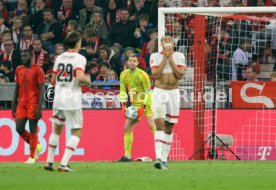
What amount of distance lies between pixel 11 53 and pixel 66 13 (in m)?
2.15

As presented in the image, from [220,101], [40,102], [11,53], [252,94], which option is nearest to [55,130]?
[40,102]

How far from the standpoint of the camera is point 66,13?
29.5m

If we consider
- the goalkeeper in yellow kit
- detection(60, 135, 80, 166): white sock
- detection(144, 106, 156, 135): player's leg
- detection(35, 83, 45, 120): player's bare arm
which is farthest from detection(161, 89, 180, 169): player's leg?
detection(144, 106, 156, 135): player's leg

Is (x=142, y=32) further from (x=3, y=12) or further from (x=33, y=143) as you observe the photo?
(x=33, y=143)

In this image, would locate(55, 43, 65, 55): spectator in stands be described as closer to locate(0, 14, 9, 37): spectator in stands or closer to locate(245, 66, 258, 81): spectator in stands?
locate(0, 14, 9, 37): spectator in stands

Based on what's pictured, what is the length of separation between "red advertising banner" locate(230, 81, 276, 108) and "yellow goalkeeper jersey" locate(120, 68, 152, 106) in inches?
92.4

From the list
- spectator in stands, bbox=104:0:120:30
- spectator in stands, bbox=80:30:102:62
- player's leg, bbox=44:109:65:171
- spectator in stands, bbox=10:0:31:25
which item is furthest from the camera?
spectator in stands, bbox=10:0:31:25

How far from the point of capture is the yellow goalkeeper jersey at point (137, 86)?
23000mm

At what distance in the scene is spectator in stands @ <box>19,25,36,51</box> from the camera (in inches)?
1121

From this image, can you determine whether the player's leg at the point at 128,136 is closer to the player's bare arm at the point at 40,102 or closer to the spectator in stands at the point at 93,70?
the player's bare arm at the point at 40,102

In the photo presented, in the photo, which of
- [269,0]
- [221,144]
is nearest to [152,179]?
[221,144]

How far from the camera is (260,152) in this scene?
24578mm

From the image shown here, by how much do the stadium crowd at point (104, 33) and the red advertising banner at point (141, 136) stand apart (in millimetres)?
1112

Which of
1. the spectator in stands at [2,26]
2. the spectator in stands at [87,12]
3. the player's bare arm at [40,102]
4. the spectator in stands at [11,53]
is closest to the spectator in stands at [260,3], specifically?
the spectator in stands at [87,12]
